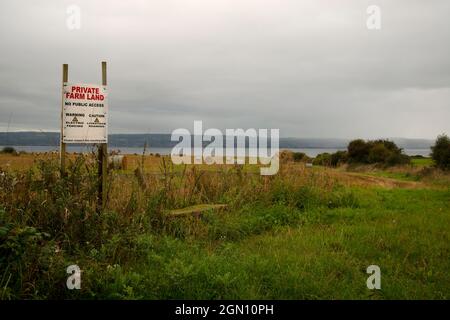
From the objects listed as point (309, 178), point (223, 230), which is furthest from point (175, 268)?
point (309, 178)

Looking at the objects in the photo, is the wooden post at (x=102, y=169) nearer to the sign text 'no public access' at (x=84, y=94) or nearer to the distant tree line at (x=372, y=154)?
the sign text 'no public access' at (x=84, y=94)

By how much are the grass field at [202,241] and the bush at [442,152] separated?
24.7 m

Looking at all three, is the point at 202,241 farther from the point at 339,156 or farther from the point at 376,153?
the point at 339,156

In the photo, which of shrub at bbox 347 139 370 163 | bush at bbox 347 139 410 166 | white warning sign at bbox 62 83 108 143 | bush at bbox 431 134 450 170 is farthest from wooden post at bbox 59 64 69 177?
shrub at bbox 347 139 370 163

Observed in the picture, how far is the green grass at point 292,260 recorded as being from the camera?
4.70 metres

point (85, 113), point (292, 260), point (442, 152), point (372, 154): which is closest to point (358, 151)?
point (372, 154)

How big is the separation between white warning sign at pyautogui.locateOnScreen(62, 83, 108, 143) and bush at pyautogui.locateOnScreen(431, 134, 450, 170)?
30.0 meters

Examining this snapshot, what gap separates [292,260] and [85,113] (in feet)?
12.9

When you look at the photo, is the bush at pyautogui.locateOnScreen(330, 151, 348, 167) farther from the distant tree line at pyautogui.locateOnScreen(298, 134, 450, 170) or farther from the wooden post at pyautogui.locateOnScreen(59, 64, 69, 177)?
the wooden post at pyautogui.locateOnScreen(59, 64, 69, 177)

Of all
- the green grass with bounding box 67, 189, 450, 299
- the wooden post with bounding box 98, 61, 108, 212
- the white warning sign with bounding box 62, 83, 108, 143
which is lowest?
the green grass with bounding box 67, 189, 450, 299

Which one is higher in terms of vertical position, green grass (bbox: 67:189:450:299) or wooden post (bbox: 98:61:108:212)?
wooden post (bbox: 98:61:108:212)

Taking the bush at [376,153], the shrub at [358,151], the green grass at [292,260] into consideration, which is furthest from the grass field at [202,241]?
the shrub at [358,151]

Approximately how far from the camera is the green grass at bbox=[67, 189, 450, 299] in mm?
4695
